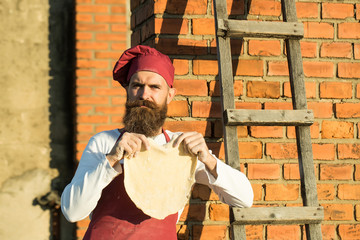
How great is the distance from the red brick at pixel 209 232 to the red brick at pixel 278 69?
864mm

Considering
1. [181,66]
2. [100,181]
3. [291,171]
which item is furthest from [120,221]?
[291,171]

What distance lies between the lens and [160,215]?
7.55 feet

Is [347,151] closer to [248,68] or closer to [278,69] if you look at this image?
[278,69]

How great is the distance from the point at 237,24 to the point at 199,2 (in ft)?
1.17

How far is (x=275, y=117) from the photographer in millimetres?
2633

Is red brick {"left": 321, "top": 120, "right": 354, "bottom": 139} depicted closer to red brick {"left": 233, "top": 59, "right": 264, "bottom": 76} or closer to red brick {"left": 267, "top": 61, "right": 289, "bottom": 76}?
red brick {"left": 267, "top": 61, "right": 289, "bottom": 76}

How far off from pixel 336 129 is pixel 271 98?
0.40 metres

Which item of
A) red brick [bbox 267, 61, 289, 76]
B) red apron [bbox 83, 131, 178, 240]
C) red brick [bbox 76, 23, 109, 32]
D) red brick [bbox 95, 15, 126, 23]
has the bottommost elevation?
red apron [bbox 83, 131, 178, 240]

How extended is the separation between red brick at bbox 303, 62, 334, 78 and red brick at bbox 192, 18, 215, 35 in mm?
543

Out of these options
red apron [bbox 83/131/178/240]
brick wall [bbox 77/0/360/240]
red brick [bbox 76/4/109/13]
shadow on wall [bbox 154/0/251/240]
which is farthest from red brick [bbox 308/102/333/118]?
red brick [bbox 76/4/109/13]

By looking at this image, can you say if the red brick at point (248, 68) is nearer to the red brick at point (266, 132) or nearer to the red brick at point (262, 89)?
the red brick at point (262, 89)

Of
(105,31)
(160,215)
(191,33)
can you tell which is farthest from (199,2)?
(105,31)

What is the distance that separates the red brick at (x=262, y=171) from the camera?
9.57 feet

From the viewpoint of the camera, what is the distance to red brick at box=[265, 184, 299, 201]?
2918mm
